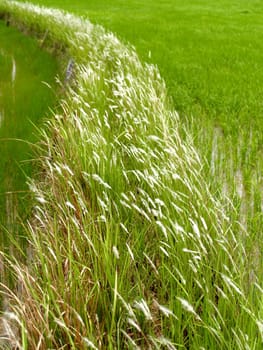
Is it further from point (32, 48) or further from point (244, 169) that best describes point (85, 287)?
point (32, 48)

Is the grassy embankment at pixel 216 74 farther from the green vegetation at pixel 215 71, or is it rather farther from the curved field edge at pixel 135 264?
the curved field edge at pixel 135 264

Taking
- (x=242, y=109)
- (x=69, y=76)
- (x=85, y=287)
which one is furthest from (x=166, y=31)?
(x=85, y=287)

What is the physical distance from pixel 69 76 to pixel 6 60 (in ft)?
12.1

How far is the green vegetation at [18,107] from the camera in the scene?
15.7ft

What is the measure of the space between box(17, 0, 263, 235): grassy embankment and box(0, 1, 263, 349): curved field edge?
0.37 m

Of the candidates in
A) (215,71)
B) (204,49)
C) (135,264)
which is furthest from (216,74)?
(135,264)

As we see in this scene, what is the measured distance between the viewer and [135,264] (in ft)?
9.17

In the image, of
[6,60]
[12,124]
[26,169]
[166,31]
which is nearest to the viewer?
[26,169]

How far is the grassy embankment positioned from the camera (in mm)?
4422

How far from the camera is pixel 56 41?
11523 mm

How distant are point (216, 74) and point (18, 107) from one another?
3.63m

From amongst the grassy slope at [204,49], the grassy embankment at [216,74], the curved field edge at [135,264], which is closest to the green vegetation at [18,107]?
the curved field edge at [135,264]

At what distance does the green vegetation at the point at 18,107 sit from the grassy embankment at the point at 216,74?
5.34 feet

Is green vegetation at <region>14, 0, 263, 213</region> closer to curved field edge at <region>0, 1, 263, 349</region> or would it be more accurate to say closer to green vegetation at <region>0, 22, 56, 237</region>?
curved field edge at <region>0, 1, 263, 349</region>
